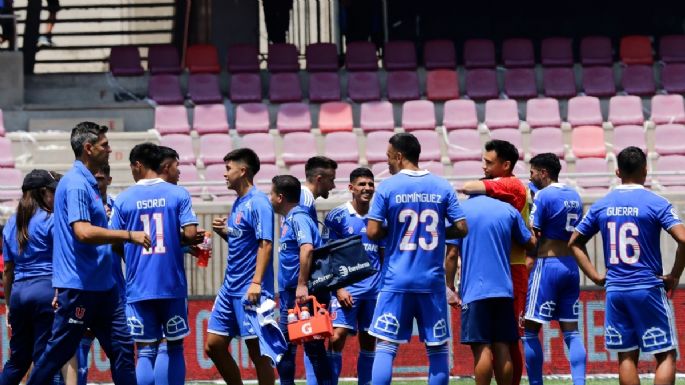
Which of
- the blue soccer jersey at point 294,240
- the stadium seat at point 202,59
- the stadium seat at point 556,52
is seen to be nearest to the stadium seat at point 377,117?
the stadium seat at point 202,59

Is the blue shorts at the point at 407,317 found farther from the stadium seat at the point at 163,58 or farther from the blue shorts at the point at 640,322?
the stadium seat at the point at 163,58

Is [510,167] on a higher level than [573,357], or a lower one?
higher

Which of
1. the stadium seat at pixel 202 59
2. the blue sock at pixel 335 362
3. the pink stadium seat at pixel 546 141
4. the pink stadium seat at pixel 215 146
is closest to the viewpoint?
the blue sock at pixel 335 362

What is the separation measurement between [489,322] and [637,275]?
1150 mm

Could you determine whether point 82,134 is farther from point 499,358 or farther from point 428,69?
point 428,69

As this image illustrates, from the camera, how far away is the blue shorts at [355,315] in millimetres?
11844

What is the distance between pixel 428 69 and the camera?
22609mm

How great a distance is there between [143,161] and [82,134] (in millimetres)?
1003

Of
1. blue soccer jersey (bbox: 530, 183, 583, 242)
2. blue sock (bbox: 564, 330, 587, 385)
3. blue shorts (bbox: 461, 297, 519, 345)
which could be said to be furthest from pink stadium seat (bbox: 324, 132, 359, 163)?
blue shorts (bbox: 461, 297, 519, 345)

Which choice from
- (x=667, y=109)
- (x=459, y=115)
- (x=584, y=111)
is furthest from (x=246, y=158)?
(x=667, y=109)

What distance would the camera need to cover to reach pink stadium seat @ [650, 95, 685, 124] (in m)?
21.0

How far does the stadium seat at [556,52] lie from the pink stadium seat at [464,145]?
2.90m

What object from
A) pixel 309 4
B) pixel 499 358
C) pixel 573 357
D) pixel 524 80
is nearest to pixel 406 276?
pixel 499 358

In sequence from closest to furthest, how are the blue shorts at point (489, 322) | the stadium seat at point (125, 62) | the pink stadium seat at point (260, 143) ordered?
the blue shorts at point (489, 322) → the pink stadium seat at point (260, 143) → the stadium seat at point (125, 62)
